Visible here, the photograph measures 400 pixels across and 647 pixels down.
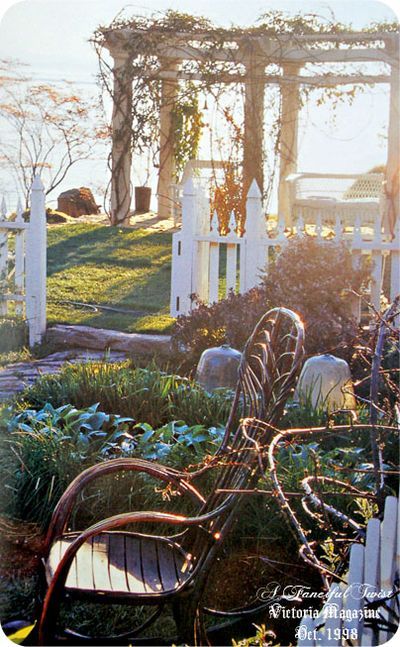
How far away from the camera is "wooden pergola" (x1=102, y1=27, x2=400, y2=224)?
8.66 ft

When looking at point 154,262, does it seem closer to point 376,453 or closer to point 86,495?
point 86,495

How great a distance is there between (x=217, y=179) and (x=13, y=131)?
89 cm

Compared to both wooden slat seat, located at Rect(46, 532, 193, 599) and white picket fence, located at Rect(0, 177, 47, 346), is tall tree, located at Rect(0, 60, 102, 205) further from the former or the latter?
wooden slat seat, located at Rect(46, 532, 193, 599)

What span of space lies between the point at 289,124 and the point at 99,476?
4.27 feet

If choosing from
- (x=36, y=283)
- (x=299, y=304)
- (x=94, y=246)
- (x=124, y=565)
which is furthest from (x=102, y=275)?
(x=124, y=565)

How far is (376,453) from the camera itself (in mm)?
2031

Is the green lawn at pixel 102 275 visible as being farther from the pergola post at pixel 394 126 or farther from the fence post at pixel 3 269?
the pergola post at pixel 394 126

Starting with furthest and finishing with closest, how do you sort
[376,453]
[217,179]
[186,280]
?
[186,280], [217,179], [376,453]

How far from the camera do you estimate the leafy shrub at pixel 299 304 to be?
11.6ft

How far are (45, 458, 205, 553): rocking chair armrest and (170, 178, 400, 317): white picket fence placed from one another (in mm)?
1235

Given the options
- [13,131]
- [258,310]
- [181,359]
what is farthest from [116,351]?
[13,131]

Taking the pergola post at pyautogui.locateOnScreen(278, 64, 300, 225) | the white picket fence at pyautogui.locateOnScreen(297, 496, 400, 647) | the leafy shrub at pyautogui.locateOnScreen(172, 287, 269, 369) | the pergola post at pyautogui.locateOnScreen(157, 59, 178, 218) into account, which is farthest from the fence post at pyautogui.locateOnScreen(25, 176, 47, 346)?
the white picket fence at pyautogui.locateOnScreen(297, 496, 400, 647)

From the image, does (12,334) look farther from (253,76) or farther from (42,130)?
(253,76)

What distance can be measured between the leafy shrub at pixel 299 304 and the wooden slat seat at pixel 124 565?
1251 millimetres
